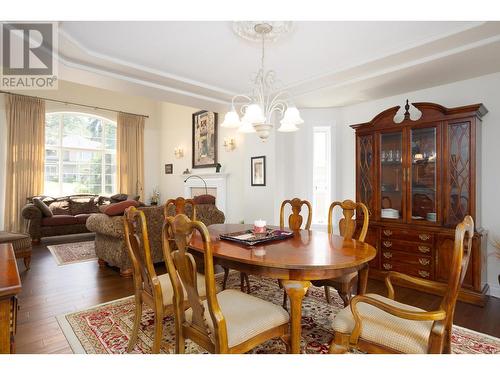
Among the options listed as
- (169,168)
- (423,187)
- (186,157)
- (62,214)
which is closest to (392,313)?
(423,187)

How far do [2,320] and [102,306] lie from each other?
5.43 ft

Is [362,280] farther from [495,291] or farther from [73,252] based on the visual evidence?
[73,252]

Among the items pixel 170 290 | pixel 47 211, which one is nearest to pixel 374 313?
pixel 170 290

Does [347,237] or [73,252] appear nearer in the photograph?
[347,237]

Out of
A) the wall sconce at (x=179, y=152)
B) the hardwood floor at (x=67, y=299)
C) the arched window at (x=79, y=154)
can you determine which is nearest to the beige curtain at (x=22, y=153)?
the arched window at (x=79, y=154)

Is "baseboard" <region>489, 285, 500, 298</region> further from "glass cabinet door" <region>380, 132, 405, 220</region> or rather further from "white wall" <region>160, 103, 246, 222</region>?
"white wall" <region>160, 103, 246, 222</region>

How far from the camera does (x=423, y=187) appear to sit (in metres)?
3.25

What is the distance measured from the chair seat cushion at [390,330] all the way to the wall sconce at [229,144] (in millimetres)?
4666

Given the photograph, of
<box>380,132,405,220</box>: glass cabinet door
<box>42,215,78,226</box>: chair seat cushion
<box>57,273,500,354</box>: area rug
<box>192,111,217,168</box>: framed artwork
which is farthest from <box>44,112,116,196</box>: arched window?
<box>380,132,405,220</box>: glass cabinet door

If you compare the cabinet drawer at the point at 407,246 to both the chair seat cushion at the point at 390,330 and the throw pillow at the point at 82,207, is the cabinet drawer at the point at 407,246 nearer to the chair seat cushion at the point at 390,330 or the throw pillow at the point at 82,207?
the chair seat cushion at the point at 390,330

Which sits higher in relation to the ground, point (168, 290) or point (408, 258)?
point (168, 290)

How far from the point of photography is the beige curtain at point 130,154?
300 inches

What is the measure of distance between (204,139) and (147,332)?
5019 mm
